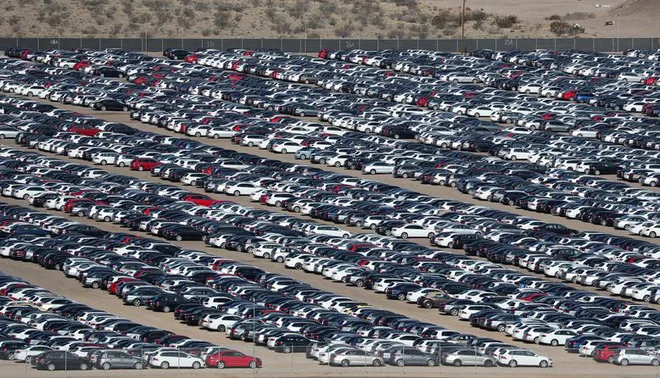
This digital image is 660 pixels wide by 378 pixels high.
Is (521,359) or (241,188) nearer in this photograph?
(521,359)

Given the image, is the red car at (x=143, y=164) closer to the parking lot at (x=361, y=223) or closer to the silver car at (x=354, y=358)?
the parking lot at (x=361, y=223)

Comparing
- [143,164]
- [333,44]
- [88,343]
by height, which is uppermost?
[333,44]

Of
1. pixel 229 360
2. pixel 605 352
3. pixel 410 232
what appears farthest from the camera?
pixel 410 232

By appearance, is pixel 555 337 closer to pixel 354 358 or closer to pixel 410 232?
pixel 354 358

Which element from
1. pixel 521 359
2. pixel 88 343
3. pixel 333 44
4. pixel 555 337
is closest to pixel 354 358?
pixel 521 359

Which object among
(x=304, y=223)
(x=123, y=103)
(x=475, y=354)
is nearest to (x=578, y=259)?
(x=304, y=223)

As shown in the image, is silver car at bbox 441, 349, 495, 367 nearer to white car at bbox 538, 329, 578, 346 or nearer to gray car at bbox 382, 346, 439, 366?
gray car at bbox 382, 346, 439, 366

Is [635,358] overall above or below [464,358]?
below
